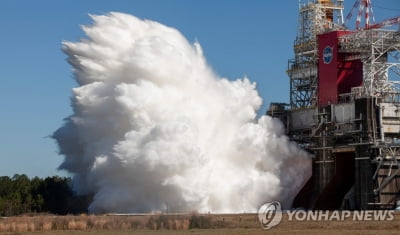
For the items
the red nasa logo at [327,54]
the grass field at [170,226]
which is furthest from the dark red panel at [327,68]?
the grass field at [170,226]

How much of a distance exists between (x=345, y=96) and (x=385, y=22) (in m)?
9.90

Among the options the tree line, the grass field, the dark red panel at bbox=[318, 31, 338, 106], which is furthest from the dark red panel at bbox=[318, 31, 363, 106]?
the tree line

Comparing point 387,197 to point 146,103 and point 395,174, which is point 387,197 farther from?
point 146,103

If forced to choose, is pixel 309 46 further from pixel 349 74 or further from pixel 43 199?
pixel 43 199

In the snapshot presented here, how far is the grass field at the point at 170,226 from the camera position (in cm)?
7238

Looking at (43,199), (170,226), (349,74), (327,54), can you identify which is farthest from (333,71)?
(43,199)

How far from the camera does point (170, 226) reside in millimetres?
79125

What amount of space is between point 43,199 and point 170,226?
5109cm

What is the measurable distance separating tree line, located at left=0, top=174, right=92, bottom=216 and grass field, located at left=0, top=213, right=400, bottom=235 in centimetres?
3214

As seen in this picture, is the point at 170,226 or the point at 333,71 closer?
the point at 170,226

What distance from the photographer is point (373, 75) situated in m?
107

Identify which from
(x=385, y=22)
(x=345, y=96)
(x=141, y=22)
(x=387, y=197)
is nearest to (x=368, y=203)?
(x=387, y=197)

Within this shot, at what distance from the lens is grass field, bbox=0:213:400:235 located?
7238cm

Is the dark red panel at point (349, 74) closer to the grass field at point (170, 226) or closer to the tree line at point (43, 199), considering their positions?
the grass field at point (170, 226)
